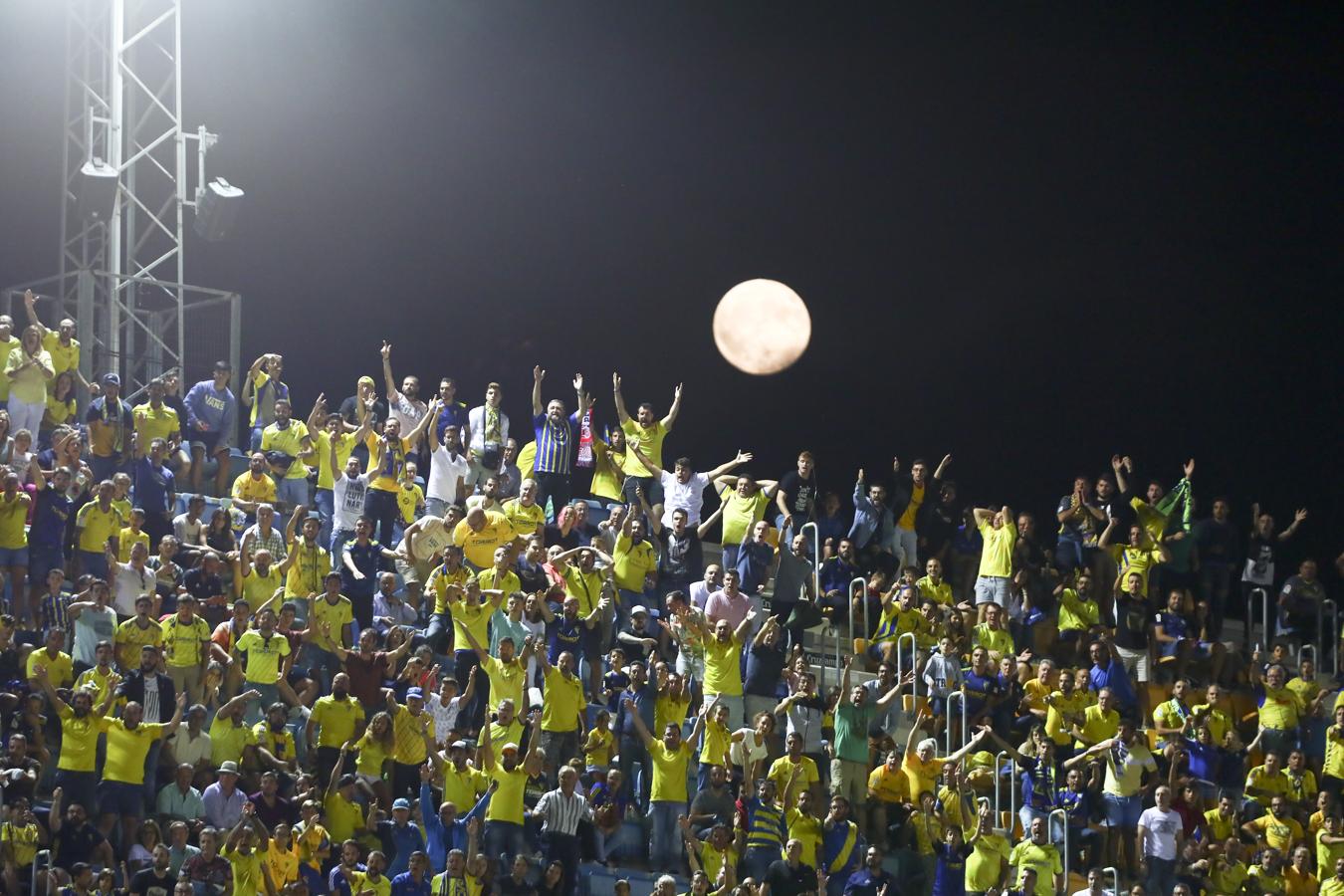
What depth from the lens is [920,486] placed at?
20.4 metres

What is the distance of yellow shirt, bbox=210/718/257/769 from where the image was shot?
1490cm

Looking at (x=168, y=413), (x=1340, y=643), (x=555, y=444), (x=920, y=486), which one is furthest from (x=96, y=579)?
(x=1340, y=643)

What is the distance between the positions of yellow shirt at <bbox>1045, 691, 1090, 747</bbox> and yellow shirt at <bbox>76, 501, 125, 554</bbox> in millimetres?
7593

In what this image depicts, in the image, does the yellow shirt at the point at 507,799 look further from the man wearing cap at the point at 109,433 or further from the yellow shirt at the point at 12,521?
the man wearing cap at the point at 109,433

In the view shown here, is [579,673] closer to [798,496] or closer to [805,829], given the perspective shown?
[805,829]

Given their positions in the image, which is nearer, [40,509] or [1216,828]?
[40,509]

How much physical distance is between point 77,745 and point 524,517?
15.9ft

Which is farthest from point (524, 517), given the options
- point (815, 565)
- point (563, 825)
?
point (563, 825)

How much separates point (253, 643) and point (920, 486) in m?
7.23

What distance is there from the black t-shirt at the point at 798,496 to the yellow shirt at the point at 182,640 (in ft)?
19.6

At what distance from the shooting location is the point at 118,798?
14.3 m

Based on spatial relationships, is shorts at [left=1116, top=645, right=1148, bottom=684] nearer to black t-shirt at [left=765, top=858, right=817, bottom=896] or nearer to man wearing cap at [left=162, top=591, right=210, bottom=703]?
black t-shirt at [left=765, top=858, right=817, bottom=896]

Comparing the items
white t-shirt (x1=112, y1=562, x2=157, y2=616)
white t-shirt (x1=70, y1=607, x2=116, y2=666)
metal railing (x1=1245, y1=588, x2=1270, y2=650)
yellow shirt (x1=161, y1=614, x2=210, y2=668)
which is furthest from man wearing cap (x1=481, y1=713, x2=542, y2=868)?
metal railing (x1=1245, y1=588, x2=1270, y2=650)

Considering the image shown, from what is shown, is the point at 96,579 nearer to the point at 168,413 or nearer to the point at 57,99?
the point at 168,413
